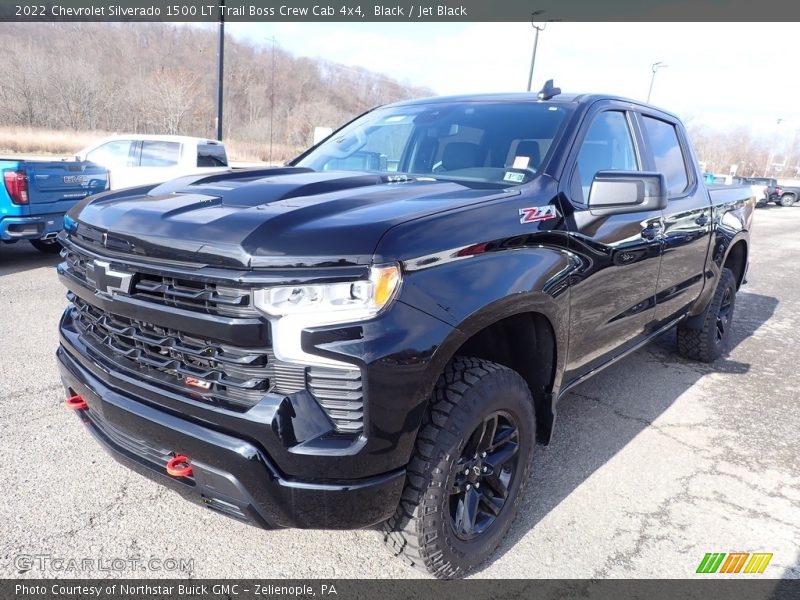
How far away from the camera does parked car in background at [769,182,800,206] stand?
111 ft

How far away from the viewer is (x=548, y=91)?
3.07 m

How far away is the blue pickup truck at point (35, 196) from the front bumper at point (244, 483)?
5257 mm

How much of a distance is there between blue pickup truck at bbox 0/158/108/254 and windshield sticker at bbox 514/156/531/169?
18.2 feet

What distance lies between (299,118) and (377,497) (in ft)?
150

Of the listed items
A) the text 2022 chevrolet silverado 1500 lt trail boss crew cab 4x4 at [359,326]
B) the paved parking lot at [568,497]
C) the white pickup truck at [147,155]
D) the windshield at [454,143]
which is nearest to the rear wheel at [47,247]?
the white pickup truck at [147,155]

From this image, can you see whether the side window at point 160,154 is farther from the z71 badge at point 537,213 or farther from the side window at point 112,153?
the z71 badge at point 537,213

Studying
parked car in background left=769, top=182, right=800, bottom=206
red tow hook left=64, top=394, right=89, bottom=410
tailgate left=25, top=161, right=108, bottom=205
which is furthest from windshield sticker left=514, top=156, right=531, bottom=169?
parked car in background left=769, top=182, right=800, bottom=206

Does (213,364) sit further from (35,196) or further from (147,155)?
(147,155)

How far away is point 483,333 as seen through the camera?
91.9 inches

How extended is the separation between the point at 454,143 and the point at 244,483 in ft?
6.89

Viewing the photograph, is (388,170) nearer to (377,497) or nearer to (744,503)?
(377,497)

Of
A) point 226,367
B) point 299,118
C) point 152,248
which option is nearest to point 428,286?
point 226,367

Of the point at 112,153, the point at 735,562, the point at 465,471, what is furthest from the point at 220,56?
the point at 735,562

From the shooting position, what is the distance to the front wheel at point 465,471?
189 cm
